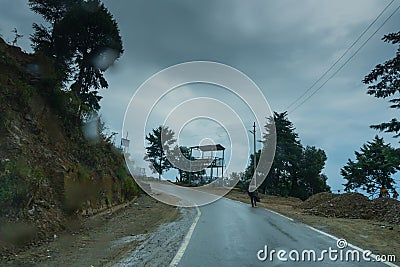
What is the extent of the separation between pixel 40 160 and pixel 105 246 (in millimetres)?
3479

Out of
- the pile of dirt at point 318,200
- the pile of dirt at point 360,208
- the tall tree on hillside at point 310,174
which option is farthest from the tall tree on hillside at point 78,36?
the tall tree on hillside at point 310,174

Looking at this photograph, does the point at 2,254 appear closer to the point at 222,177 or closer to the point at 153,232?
the point at 153,232

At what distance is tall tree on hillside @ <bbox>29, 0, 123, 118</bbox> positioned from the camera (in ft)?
57.5

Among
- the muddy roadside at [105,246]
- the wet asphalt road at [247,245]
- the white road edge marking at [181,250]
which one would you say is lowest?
the muddy roadside at [105,246]

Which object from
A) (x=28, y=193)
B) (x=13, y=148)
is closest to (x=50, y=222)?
(x=28, y=193)

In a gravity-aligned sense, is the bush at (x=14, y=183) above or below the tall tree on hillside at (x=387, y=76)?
below

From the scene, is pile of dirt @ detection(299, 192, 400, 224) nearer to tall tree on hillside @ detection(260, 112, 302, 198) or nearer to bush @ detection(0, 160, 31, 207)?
bush @ detection(0, 160, 31, 207)

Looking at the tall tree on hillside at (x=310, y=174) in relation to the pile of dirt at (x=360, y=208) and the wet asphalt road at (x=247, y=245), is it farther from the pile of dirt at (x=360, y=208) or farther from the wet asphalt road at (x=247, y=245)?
the wet asphalt road at (x=247, y=245)

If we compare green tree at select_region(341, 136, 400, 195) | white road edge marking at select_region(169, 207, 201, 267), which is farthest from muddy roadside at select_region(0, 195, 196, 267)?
green tree at select_region(341, 136, 400, 195)

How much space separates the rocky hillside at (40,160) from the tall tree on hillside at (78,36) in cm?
357

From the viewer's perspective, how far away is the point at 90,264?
6434mm

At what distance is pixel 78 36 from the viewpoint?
59.0 feet

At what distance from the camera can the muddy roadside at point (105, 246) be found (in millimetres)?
6496

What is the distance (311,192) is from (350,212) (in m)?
35.0
